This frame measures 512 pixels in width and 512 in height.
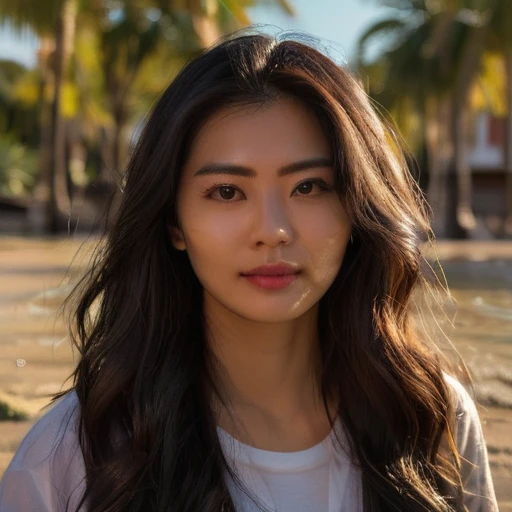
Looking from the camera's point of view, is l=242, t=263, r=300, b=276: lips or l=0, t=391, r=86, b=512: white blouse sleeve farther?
l=242, t=263, r=300, b=276: lips

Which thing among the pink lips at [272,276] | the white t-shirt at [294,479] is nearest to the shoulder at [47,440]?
the white t-shirt at [294,479]

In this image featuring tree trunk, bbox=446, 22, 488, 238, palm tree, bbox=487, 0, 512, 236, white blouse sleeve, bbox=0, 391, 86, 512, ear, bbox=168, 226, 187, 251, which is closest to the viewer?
white blouse sleeve, bbox=0, 391, 86, 512

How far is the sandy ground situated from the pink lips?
601mm

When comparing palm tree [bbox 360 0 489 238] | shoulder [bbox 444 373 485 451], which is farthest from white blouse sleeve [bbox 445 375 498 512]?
palm tree [bbox 360 0 489 238]

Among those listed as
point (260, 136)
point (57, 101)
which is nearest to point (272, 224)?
point (260, 136)

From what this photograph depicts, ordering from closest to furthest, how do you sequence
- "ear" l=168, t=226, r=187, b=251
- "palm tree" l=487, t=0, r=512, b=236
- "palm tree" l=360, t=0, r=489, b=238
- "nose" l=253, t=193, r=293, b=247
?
"nose" l=253, t=193, r=293, b=247
"ear" l=168, t=226, r=187, b=251
"palm tree" l=487, t=0, r=512, b=236
"palm tree" l=360, t=0, r=489, b=238

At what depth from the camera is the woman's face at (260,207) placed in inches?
→ 58.9

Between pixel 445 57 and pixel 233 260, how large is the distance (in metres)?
20.8

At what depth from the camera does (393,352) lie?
169 centimetres

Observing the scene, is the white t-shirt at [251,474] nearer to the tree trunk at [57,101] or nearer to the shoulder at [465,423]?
the shoulder at [465,423]

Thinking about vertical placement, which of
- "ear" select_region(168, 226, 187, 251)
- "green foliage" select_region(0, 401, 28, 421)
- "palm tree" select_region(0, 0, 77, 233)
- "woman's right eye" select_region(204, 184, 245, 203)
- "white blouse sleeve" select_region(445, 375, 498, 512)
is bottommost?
"green foliage" select_region(0, 401, 28, 421)

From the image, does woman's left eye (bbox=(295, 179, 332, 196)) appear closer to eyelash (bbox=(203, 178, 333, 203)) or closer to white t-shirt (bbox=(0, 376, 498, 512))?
eyelash (bbox=(203, 178, 333, 203))

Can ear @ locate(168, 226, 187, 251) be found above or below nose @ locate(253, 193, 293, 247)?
below

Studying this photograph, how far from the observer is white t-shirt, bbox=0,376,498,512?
135 cm
